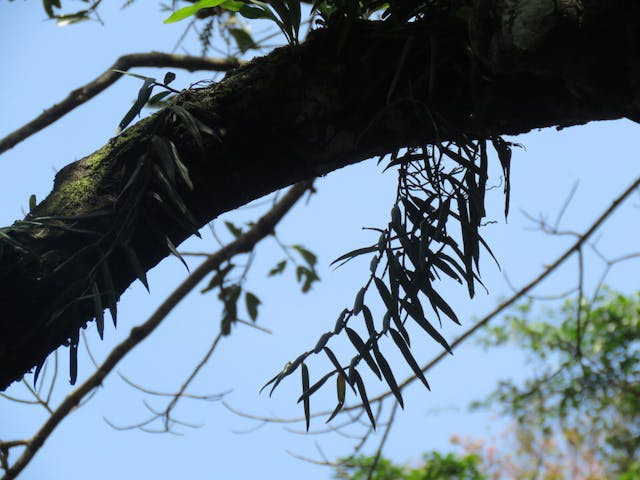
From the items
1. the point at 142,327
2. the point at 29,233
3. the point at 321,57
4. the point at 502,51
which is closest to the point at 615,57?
the point at 502,51

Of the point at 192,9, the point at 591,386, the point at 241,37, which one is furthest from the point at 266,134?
the point at 591,386

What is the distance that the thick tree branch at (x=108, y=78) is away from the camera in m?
1.88

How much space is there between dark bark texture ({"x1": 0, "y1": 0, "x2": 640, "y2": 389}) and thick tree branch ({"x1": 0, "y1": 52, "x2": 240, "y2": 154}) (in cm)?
79

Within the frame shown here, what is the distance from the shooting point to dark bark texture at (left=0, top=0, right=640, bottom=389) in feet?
3.02

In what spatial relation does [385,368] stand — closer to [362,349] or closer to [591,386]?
[362,349]

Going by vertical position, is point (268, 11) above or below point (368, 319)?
above

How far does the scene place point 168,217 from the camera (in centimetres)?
98

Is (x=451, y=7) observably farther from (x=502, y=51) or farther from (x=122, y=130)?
(x=122, y=130)

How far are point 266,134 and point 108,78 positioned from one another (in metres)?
1.22

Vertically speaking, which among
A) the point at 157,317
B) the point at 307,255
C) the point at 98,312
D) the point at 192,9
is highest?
the point at 307,255

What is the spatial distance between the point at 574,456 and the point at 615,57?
6.01 m

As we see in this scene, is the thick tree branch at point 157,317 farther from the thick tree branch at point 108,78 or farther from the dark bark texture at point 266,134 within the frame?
the dark bark texture at point 266,134

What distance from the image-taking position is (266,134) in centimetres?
99

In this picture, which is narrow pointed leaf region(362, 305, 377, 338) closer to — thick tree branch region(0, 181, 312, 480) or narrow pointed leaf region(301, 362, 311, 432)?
narrow pointed leaf region(301, 362, 311, 432)
